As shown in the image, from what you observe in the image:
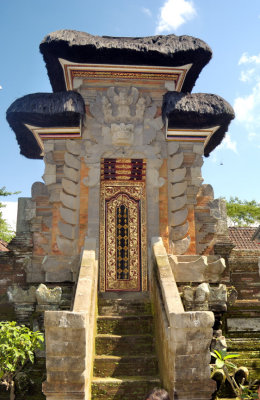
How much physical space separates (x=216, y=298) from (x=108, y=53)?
592 cm

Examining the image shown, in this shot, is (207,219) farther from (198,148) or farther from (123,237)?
(123,237)

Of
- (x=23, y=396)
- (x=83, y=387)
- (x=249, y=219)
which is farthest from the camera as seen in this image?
(x=249, y=219)

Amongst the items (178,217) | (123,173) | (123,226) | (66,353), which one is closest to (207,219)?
(178,217)

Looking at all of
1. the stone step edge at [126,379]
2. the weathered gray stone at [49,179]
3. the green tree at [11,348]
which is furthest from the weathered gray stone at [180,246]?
the green tree at [11,348]

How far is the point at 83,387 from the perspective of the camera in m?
5.75

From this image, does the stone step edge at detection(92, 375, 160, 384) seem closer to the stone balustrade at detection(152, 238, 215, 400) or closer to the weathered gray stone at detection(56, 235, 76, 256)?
the stone balustrade at detection(152, 238, 215, 400)

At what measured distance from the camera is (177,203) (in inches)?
383

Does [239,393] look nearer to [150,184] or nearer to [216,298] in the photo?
[216,298]

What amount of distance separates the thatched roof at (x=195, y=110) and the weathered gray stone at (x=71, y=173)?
247cm

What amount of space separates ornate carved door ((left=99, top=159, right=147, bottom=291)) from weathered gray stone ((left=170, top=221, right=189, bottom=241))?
66cm

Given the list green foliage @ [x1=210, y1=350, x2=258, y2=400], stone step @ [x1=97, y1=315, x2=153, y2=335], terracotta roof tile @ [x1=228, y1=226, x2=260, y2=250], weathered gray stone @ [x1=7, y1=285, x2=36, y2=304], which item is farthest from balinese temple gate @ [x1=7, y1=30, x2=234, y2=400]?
terracotta roof tile @ [x1=228, y1=226, x2=260, y2=250]

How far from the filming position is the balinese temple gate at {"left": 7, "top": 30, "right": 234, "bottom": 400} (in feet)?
29.3

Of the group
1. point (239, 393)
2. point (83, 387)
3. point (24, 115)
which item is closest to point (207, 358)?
point (239, 393)

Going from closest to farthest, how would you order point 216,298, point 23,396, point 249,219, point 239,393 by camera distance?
point 239,393 → point 23,396 → point 216,298 → point 249,219
